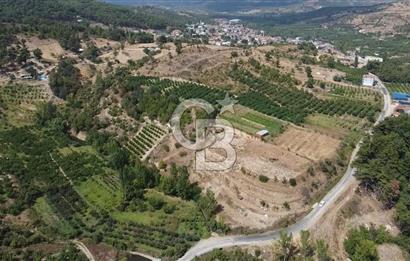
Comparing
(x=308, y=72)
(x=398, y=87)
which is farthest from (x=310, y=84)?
(x=398, y=87)

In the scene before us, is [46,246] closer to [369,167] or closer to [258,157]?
[258,157]

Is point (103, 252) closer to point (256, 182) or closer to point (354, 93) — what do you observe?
point (256, 182)

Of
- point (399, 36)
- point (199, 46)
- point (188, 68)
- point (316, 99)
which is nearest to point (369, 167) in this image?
point (316, 99)

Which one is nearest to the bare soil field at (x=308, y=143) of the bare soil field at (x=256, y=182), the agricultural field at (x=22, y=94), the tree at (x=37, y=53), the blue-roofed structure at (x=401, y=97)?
the bare soil field at (x=256, y=182)

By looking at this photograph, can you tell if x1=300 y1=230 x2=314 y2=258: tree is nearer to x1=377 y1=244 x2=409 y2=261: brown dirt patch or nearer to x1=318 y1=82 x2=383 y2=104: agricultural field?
x1=377 y1=244 x2=409 y2=261: brown dirt patch

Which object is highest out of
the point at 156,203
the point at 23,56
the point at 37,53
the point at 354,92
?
the point at 23,56
